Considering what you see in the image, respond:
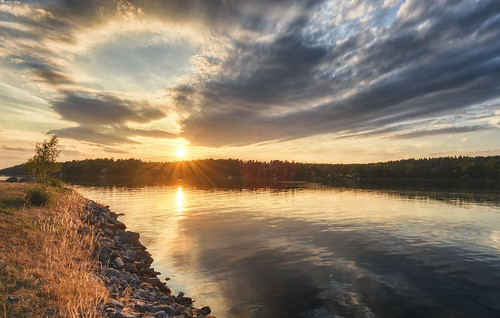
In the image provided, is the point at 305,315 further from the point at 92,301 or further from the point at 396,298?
the point at 92,301

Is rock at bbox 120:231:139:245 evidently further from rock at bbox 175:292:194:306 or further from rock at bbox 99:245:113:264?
rock at bbox 175:292:194:306

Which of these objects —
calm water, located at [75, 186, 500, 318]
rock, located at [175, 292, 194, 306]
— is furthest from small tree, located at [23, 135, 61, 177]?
rock, located at [175, 292, 194, 306]

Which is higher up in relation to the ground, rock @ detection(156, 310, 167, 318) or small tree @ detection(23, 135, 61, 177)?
small tree @ detection(23, 135, 61, 177)

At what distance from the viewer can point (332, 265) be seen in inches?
912

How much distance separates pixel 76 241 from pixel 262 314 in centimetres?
1369

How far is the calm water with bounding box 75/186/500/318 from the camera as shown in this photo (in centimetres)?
1634

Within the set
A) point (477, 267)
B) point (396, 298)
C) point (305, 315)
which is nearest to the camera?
point (305, 315)

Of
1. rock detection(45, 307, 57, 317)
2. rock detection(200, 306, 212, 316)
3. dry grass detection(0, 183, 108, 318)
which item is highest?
dry grass detection(0, 183, 108, 318)

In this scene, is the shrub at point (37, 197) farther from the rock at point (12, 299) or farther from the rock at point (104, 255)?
the rock at point (12, 299)

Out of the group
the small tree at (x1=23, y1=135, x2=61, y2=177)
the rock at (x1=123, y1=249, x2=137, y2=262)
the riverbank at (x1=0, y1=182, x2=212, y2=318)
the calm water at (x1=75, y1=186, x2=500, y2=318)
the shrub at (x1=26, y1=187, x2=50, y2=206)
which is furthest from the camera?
the small tree at (x1=23, y1=135, x2=61, y2=177)

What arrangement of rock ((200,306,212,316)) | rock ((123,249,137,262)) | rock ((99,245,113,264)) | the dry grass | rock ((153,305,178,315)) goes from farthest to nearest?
rock ((123,249,137,262)) < rock ((99,245,113,264)) < rock ((200,306,212,316)) < rock ((153,305,178,315)) < the dry grass

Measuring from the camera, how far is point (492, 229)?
37.2m

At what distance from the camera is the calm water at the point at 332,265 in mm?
16344

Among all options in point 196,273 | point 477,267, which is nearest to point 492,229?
point 477,267
